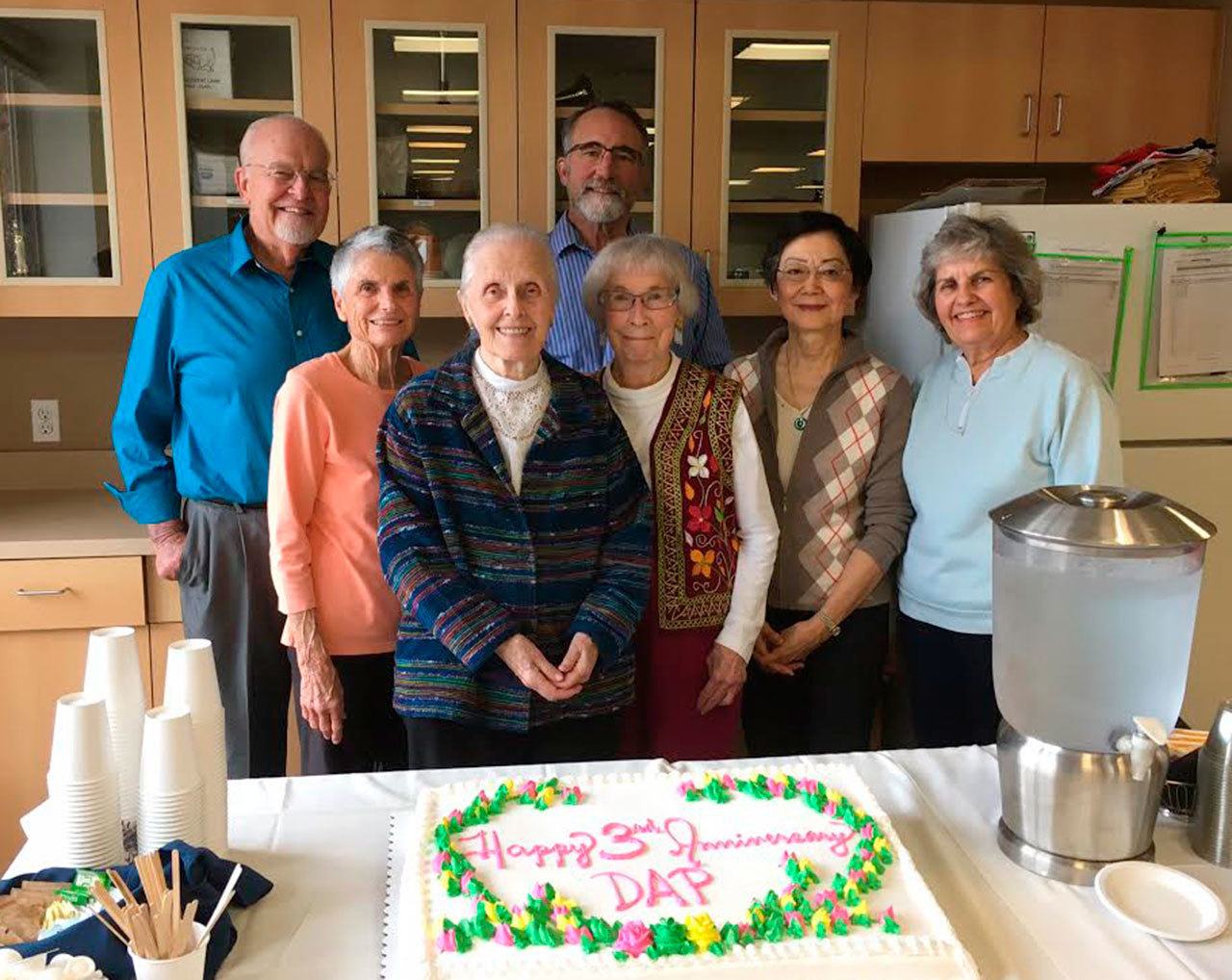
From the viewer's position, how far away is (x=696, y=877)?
104cm

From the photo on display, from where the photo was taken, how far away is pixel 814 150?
2.64 meters

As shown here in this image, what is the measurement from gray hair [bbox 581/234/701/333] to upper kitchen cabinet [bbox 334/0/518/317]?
33.6 inches

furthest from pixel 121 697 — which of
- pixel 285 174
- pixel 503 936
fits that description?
pixel 285 174

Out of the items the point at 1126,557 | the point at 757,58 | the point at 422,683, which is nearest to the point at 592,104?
the point at 757,58

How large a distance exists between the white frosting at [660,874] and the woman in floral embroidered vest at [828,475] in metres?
0.68

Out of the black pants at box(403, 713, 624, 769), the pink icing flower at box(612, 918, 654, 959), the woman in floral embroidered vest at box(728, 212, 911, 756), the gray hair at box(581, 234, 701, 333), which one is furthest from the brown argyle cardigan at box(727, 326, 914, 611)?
the pink icing flower at box(612, 918, 654, 959)

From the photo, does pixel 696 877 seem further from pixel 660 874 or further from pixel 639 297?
pixel 639 297

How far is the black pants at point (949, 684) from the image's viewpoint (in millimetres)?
1829

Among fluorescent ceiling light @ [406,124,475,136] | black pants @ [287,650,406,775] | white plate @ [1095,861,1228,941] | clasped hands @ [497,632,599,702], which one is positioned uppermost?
fluorescent ceiling light @ [406,124,475,136]

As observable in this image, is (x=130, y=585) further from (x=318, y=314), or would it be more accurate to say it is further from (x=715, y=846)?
(x=715, y=846)

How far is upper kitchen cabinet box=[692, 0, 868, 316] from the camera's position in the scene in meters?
2.56

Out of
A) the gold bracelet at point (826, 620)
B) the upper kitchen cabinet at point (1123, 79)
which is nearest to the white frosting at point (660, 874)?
the gold bracelet at point (826, 620)

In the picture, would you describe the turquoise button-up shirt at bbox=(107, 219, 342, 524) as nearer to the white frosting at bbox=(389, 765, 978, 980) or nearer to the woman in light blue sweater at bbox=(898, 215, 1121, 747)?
the white frosting at bbox=(389, 765, 978, 980)

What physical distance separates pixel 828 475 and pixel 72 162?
6.00 ft
